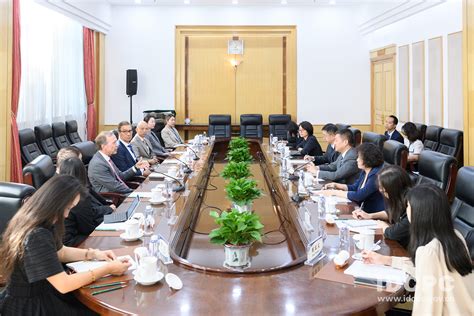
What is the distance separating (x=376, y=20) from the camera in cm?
839

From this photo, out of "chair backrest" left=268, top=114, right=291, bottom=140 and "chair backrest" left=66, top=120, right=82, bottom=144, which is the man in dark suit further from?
"chair backrest" left=66, top=120, right=82, bottom=144

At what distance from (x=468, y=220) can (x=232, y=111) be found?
7.61 m

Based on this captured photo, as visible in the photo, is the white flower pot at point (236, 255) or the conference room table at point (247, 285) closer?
the conference room table at point (247, 285)

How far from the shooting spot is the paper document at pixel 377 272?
5.42ft

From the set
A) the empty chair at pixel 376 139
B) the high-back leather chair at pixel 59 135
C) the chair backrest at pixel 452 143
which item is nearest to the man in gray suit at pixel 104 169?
the empty chair at pixel 376 139

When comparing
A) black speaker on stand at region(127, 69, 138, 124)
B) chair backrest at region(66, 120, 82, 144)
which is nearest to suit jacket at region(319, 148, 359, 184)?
chair backrest at region(66, 120, 82, 144)

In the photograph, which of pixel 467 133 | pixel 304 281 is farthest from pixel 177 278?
pixel 467 133

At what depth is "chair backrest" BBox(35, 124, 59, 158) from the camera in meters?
6.14

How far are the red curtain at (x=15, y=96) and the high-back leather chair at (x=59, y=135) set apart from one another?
2.90 ft

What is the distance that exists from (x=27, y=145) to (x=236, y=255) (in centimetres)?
485

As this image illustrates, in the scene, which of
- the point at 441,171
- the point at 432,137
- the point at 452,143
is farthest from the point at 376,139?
the point at 441,171

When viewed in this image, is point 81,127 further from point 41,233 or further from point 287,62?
point 41,233

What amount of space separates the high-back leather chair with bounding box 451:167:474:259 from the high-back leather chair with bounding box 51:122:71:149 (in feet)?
18.2

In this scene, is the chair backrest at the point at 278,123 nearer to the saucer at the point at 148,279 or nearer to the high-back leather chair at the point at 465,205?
the high-back leather chair at the point at 465,205
